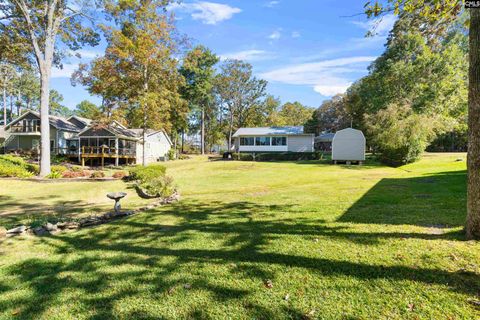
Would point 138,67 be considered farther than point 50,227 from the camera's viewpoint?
Yes

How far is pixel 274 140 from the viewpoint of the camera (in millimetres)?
33312

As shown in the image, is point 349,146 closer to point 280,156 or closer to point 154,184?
point 280,156

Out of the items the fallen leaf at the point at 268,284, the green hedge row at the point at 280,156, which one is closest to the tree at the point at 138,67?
the green hedge row at the point at 280,156

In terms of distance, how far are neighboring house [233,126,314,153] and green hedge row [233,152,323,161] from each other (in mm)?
1821

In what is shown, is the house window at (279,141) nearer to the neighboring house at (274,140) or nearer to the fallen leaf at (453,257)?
the neighboring house at (274,140)

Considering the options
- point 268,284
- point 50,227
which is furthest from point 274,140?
point 268,284

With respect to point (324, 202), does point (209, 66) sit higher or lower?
higher

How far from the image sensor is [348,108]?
39156mm

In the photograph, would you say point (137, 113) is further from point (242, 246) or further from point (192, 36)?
point (242, 246)

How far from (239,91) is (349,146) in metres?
26.3

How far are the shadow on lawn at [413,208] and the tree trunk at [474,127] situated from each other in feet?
3.22

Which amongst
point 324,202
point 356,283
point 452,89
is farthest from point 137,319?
point 452,89

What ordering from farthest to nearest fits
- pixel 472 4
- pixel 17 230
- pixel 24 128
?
pixel 24 128, pixel 17 230, pixel 472 4

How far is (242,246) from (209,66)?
42868mm
